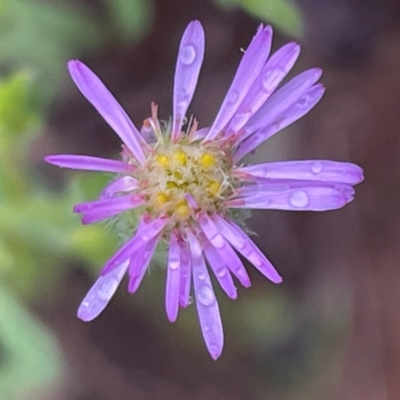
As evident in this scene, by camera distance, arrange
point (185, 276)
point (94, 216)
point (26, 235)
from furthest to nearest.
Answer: point (26, 235)
point (185, 276)
point (94, 216)

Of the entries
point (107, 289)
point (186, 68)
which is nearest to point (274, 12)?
point (186, 68)

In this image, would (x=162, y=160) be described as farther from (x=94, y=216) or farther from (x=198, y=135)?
(x=94, y=216)

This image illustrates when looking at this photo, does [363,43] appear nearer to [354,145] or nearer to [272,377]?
[354,145]

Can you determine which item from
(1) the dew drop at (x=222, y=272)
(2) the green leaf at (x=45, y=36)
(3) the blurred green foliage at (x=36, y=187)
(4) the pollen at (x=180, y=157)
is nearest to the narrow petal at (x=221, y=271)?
(1) the dew drop at (x=222, y=272)

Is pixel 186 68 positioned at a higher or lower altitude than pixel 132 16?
lower

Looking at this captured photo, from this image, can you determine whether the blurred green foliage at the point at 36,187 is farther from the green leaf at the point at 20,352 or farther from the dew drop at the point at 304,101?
the dew drop at the point at 304,101

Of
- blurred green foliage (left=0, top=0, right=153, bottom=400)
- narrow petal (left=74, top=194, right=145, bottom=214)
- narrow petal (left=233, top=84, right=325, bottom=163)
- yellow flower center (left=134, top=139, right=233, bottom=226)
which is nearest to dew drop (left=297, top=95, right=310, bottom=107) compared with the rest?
narrow petal (left=233, top=84, right=325, bottom=163)

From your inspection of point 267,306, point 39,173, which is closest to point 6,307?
point 39,173
